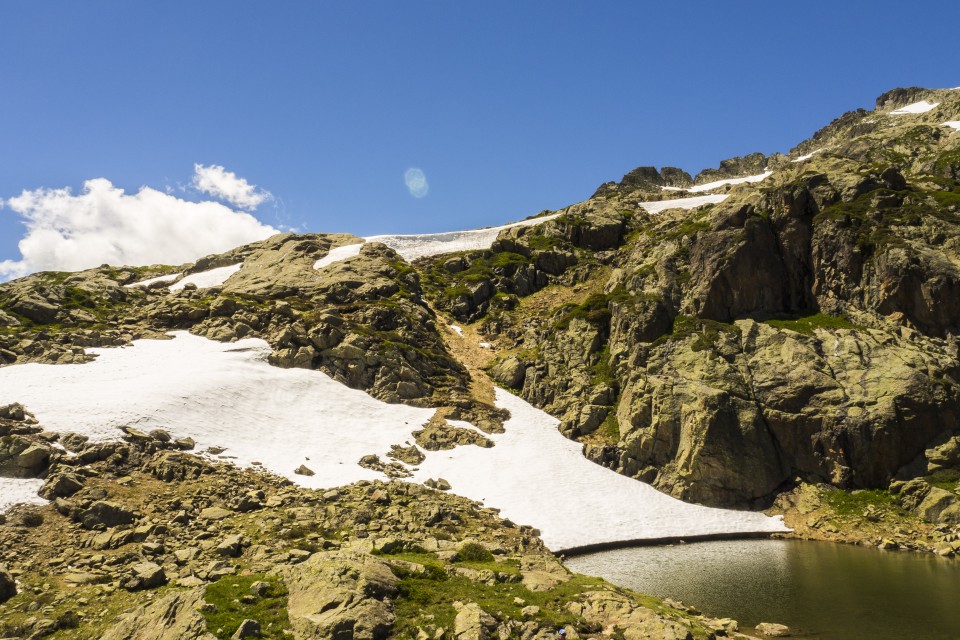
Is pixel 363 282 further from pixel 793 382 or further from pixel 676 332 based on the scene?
pixel 793 382

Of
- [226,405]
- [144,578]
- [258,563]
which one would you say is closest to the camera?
[144,578]

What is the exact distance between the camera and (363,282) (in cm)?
9275

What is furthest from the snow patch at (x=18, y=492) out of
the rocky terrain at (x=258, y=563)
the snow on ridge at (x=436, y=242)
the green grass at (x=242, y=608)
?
the snow on ridge at (x=436, y=242)

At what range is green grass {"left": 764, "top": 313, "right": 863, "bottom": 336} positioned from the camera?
56812 mm

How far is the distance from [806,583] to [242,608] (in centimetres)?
3231

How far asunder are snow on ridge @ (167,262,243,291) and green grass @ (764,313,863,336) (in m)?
92.9

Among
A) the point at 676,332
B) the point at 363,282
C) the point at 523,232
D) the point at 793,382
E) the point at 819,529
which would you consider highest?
the point at 523,232

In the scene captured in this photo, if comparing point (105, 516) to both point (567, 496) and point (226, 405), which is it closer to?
point (226, 405)

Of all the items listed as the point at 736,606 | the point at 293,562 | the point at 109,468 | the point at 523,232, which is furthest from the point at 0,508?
the point at 523,232

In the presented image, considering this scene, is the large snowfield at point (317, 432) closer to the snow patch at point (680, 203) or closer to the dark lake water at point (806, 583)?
the dark lake water at point (806, 583)

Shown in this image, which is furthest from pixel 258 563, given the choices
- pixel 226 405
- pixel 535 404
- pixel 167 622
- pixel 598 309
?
pixel 598 309

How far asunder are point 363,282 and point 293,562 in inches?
2733

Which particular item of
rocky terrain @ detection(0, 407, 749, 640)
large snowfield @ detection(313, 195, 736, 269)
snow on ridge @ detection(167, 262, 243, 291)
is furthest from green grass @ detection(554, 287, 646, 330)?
snow on ridge @ detection(167, 262, 243, 291)

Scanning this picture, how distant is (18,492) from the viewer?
34.2m
